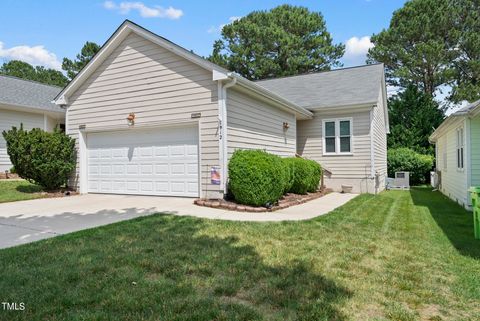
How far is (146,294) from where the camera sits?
123 inches

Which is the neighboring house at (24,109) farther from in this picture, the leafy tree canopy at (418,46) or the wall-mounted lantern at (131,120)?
the leafy tree canopy at (418,46)

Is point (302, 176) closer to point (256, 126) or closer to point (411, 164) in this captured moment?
point (256, 126)

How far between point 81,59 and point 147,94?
27777 millimetres

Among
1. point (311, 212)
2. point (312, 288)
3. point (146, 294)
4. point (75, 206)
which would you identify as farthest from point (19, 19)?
point (312, 288)

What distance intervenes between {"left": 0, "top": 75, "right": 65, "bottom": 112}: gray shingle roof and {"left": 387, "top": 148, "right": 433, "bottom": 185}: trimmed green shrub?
18.2m

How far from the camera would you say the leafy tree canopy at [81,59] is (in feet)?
105

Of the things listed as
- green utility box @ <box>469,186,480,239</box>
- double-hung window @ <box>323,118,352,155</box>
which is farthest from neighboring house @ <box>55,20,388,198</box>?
green utility box @ <box>469,186,480,239</box>

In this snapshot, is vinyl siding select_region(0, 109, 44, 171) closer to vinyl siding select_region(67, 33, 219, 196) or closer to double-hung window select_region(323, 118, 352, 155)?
vinyl siding select_region(67, 33, 219, 196)

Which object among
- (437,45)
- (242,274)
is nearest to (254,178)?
(242,274)

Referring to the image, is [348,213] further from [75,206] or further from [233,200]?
[75,206]

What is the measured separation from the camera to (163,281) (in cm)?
346

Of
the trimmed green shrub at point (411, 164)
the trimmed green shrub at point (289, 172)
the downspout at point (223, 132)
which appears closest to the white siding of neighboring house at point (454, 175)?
the trimmed green shrub at point (289, 172)

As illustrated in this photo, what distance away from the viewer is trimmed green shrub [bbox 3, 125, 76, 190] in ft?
32.3

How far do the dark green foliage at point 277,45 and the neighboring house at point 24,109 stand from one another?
1806 centimetres
